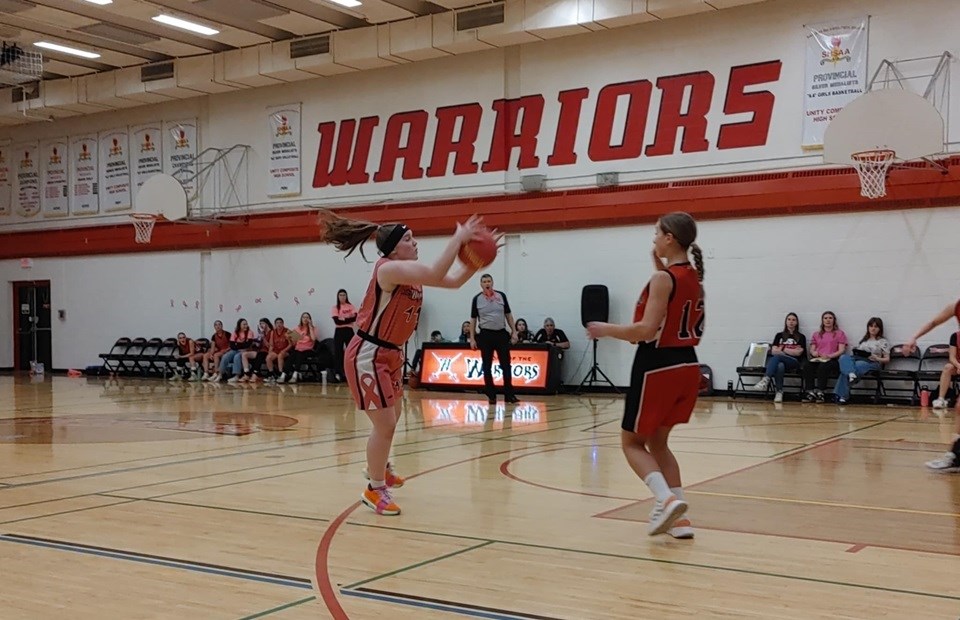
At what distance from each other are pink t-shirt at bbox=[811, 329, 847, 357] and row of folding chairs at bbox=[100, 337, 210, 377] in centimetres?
1289

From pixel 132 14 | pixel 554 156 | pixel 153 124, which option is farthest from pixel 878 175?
pixel 153 124

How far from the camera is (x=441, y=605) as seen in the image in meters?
3.72

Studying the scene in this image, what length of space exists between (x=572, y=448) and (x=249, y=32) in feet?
41.5

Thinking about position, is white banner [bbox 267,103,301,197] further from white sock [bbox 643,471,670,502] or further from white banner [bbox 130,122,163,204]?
white sock [bbox 643,471,670,502]

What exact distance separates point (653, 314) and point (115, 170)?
20684mm

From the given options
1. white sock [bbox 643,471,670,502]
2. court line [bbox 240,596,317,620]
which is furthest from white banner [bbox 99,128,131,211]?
court line [bbox 240,596,317,620]

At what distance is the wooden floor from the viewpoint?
380cm

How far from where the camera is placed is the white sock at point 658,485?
192 inches

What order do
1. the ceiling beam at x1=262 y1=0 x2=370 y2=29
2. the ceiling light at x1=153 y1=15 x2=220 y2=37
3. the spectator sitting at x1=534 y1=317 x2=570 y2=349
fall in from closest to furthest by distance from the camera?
the spectator sitting at x1=534 y1=317 x2=570 y2=349 < the ceiling beam at x1=262 y1=0 x2=370 y2=29 < the ceiling light at x1=153 y1=15 x2=220 y2=37

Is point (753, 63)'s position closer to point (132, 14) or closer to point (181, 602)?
point (132, 14)

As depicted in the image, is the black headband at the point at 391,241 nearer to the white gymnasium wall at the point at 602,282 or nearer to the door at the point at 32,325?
the white gymnasium wall at the point at 602,282

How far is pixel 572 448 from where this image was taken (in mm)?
8789

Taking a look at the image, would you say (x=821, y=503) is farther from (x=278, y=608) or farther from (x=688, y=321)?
(x=278, y=608)

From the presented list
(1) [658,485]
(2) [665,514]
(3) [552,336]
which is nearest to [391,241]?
(1) [658,485]
